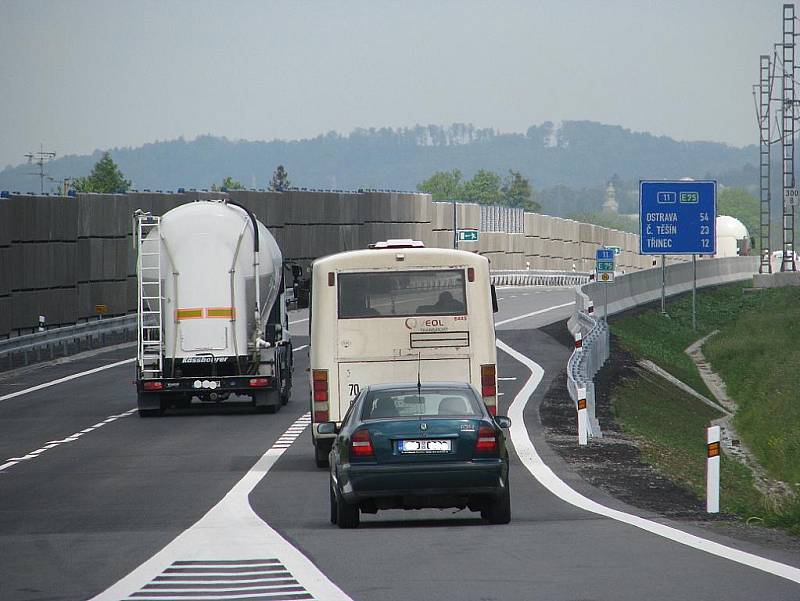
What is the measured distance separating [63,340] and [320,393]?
24.2 m

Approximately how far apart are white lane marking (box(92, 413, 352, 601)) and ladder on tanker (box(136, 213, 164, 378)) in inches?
436

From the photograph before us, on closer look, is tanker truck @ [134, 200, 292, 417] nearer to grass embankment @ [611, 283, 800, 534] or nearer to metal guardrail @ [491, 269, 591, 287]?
grass embankment @ [611, 283, 800, 534]

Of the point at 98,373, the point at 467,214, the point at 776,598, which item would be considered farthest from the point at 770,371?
the point at 467,214

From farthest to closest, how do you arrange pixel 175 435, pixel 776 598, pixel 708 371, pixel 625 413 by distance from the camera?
pixel 708 371 → pixel 625 413 → pixel 175 435 → pixel 776 598

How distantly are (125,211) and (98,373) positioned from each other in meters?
16.8

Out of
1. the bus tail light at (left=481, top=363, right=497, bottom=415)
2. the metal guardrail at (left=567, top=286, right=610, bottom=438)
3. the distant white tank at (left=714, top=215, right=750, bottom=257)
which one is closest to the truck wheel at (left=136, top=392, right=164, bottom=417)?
the metal guardrail at (left=567, top=286, right=610, bottom=438)

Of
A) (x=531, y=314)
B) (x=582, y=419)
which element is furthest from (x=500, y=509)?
(x=531, y=314)

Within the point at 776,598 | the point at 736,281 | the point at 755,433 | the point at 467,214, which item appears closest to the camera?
the point at 776,598

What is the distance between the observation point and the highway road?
33.3 ft

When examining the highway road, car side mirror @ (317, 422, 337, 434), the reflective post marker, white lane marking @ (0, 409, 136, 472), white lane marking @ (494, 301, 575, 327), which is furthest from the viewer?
white lane marking @ (494, 301, 575, 327)

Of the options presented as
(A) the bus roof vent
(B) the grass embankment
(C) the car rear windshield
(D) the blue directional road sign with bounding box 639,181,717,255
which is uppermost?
(D) the blue directional road sign with bounding box 639,181,717,255

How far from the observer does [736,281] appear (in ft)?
267

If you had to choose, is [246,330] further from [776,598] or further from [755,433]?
[776,598]

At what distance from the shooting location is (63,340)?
143 feet
